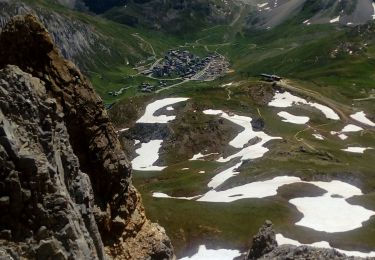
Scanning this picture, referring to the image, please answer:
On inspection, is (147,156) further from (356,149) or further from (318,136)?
(356,149)

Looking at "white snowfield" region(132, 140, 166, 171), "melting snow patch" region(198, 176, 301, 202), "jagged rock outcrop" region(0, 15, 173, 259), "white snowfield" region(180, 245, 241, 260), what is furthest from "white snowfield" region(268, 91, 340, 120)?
"jagged rock outcrop" region(0, 15, 173, 259)

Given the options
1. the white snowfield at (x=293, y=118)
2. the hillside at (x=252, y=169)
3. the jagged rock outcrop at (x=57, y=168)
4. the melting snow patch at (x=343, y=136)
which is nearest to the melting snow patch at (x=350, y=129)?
the hillside at (x=252, y=169)

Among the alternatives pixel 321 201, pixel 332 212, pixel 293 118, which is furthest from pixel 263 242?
pixel 293 118

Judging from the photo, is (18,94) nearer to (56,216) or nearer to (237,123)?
(56,216)

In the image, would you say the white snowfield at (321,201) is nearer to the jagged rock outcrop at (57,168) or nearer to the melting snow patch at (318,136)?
the melting snow patch at (318,136)

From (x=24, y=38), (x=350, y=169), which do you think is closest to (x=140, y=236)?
(x=24, y=38)

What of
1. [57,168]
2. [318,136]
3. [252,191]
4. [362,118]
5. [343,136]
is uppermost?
[57,168]

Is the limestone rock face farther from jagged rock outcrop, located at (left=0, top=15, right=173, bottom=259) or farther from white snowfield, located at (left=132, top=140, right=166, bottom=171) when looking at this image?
white snowfield, located at (left=132, top=140, right=166, bottom=171)
